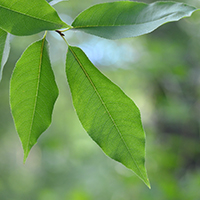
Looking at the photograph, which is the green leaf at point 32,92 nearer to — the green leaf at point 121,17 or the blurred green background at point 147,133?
the green leaf at point 121,17

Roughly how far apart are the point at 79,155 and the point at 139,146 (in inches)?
133

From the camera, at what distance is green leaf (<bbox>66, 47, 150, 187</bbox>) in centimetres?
49

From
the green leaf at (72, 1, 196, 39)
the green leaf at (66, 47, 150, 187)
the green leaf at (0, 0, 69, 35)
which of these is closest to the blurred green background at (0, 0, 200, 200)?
the green leaf at (66, 47, 150, 187)

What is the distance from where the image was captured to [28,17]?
387 millimetres

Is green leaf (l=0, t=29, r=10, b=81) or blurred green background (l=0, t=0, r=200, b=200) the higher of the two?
green leaf (l=0, t=29, r=10, b=81)

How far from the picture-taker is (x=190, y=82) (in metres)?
2.57

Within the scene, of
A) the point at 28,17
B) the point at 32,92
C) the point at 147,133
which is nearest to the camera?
the point at 28,17

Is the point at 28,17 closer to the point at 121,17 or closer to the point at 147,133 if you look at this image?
the point at 121,17

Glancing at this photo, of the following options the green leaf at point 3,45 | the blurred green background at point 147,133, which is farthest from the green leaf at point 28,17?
the blurred green background at point 147,133

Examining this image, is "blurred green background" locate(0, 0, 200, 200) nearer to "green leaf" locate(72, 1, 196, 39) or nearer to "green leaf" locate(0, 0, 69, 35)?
"green leaf" locate(72, 1, 196, 39)

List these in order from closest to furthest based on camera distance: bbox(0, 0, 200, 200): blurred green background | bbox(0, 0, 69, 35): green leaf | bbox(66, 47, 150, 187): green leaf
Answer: bbox(0, 0, 69, 35): green leaf
bbox(66, 47, 150, 187): green leaf
bbox(0, 0, 200, 200): blurred green background

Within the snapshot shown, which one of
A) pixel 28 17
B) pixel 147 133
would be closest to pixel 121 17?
pixel 28 17

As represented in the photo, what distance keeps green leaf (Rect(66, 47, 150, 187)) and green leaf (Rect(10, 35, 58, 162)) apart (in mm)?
43

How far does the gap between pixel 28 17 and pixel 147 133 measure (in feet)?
8.05
